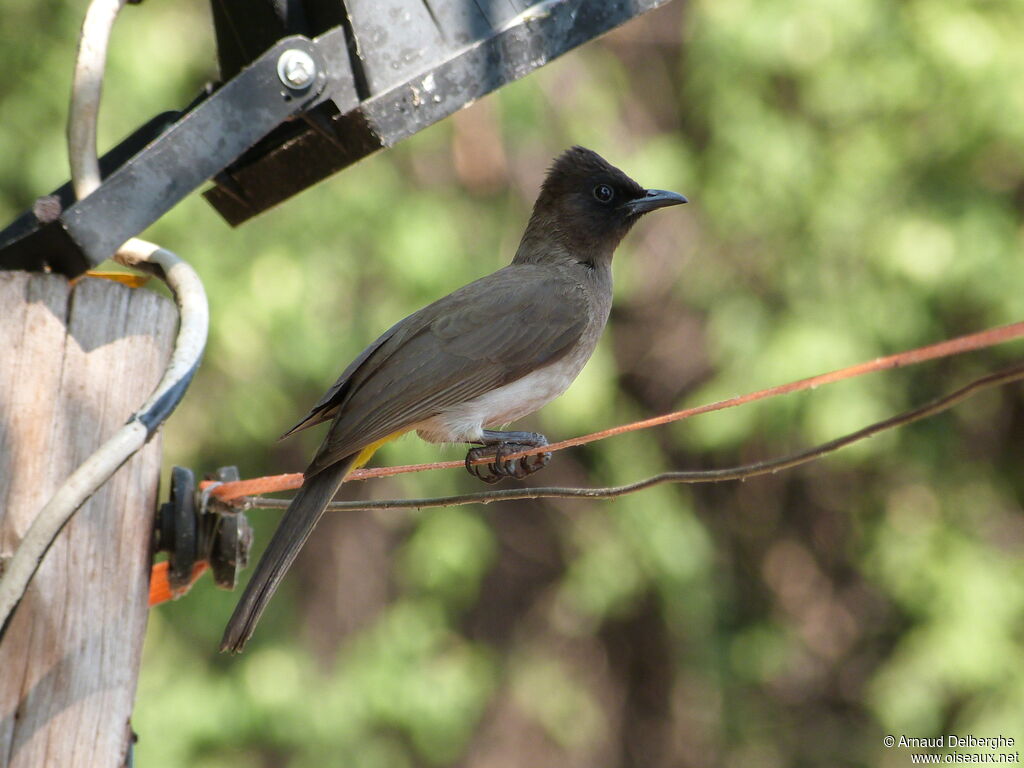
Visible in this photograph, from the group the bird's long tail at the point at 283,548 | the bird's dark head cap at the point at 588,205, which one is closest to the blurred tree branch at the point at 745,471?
the bird's long tail at the point at 283,548

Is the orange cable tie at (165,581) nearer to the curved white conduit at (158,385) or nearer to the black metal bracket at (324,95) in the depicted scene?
the curved white conduit at (158,385)

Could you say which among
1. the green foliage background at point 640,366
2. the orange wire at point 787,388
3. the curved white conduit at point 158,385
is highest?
Result: the curved white conduit at point 158,385

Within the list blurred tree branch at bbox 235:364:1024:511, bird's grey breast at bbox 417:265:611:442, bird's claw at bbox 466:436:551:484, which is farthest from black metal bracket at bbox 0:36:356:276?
bird's grey breast at bbox 417:265:611:442

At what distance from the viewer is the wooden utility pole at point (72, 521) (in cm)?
237

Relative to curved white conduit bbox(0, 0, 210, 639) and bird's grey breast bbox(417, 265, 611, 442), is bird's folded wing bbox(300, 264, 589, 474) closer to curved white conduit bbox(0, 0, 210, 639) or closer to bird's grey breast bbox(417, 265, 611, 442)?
bird's grey breast bbox(417, 265, 611, 442)

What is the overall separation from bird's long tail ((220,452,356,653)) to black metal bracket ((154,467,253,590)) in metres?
0.13

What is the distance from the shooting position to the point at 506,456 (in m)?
3.18

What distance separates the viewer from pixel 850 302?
6484 mm

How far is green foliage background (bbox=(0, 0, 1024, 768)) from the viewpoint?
603 centimetres

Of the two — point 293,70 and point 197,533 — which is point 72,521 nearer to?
point 197,533

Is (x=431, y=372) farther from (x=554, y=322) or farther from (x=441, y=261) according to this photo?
(x=441, y=261)

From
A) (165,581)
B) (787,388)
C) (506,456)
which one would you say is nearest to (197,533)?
(165,581)

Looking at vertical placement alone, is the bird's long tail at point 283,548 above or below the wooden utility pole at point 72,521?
below

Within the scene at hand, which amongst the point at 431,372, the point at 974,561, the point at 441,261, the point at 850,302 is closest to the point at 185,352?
the point at 431,372
